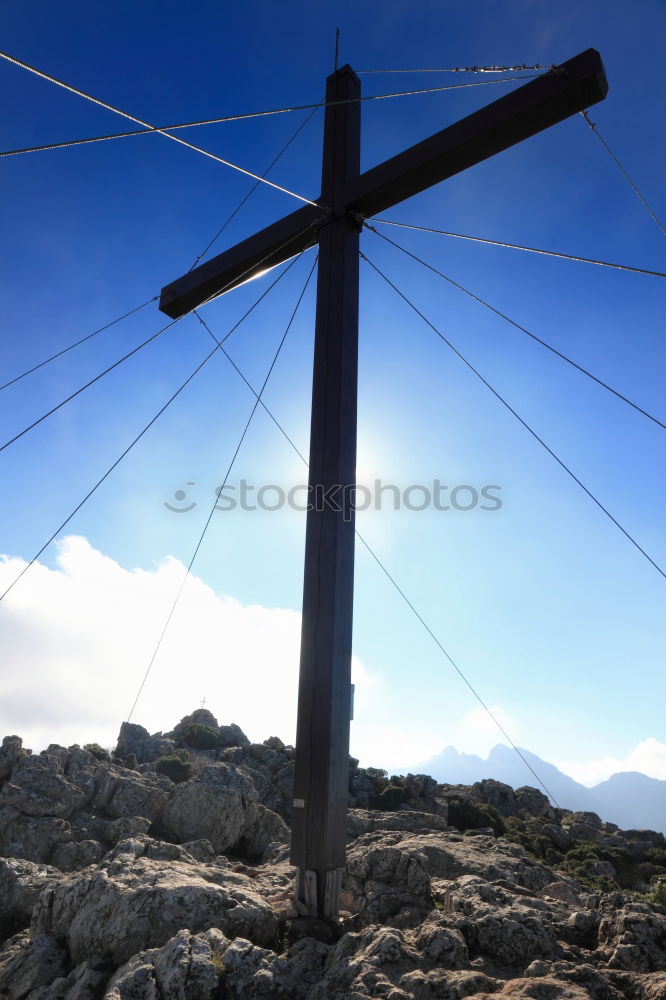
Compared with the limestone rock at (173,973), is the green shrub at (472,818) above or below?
below

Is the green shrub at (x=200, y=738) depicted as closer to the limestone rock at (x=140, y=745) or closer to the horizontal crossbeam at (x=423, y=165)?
the limestone rock at (x=140, y=745)

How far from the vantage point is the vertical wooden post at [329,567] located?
14.7ft

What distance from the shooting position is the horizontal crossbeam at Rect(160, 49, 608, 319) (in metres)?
5.13

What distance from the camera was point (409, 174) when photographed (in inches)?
227

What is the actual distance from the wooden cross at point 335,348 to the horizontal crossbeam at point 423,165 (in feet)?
0.04

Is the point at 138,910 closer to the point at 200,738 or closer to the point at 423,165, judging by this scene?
the point at 423,165

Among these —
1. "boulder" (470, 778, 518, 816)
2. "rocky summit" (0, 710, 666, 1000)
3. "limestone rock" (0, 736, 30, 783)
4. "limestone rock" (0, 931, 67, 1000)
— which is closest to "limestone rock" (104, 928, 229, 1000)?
"rocky summit" (0, 710, 666, 1000)

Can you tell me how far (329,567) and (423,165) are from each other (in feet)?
13.3

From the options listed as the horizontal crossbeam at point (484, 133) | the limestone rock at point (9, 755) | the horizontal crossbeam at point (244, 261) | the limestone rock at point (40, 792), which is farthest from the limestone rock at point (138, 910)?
the limestone rock at point (9, 755)

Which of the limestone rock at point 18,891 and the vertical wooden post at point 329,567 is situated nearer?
the vertical wooden post at point 329,567

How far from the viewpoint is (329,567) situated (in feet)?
16.4

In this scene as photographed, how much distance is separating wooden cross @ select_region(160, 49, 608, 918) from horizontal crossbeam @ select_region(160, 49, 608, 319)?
0.01 metres

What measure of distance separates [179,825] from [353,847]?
16.8 ft

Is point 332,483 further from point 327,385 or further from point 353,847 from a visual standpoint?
point 353,847
